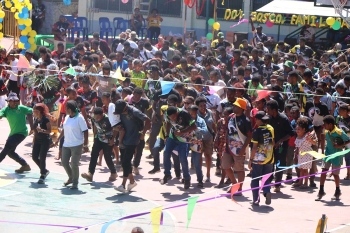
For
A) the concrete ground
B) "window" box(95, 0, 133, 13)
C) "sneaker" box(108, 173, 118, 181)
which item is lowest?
the concrete ground

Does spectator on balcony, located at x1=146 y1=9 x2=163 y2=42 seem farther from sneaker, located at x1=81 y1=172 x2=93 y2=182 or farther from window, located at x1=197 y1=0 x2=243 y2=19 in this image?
sneaker, located at x1=81 y1=172 x2=93 y2=182

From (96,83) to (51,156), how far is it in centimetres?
210

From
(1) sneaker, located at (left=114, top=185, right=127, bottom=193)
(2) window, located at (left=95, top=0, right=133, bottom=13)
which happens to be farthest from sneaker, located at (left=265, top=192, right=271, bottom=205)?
(2) window, located at (left=95, top=0, right=133, bottom=13)

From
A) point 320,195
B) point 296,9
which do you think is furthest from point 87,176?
point 296,9

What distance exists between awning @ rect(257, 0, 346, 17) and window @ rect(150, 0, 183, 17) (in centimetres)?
582

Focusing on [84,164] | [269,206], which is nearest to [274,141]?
[269,206]

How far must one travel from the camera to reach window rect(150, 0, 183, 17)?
30125 mm

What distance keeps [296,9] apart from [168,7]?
24.2 feet

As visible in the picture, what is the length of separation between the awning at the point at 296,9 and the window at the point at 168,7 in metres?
5.82

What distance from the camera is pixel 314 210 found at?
10742mm

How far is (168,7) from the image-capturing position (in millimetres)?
30266

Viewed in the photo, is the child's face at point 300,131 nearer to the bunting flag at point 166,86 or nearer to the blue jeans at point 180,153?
the blue jeans at point 180,153

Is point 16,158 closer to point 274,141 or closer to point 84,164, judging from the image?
point 84,164

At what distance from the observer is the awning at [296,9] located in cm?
2370
